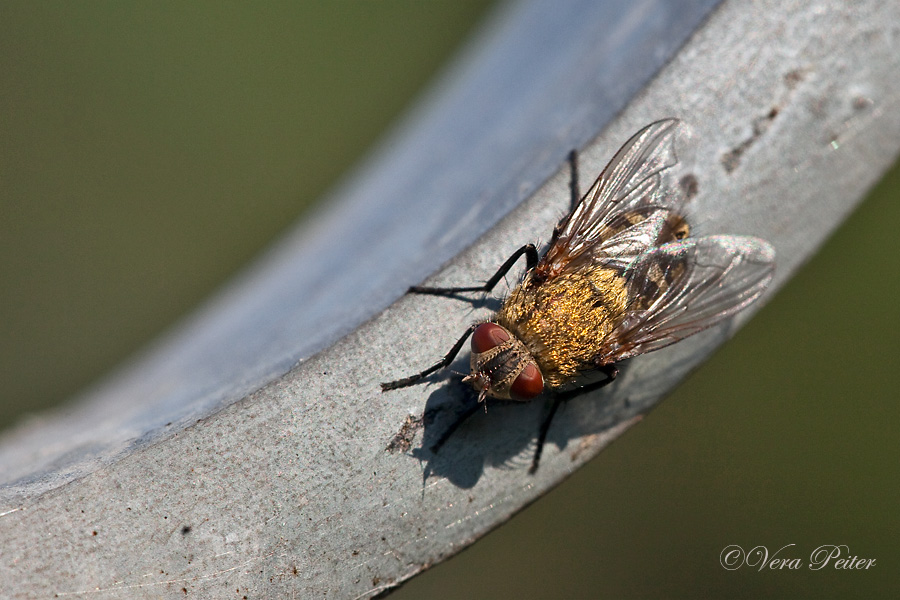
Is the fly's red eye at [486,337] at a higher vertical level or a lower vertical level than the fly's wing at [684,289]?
higher

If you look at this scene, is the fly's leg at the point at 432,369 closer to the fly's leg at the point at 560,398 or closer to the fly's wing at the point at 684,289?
the fly's leg at the point at 560,398

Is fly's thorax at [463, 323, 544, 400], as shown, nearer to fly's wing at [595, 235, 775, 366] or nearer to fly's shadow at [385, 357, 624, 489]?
fly's shadow at [385, 357, 624, 489]

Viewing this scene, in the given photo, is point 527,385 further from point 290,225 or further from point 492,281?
point 290,225

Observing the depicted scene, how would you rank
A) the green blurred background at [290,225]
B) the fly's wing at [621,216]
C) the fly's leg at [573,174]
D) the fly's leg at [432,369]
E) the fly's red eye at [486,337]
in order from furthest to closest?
1. the green blurred background at [290,225]
2. the fly's wing at [621,216]
3. the fly's red eye at [486,337]
4. the fly's leg at [573,174]
5. the fly's leg at [432,369]

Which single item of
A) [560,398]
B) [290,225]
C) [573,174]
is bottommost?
[560,398]

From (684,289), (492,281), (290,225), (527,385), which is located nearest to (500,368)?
(527,385)

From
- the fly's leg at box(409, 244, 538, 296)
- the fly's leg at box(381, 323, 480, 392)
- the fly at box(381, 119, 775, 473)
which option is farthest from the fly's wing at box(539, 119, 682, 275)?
the fly's leg at box(381, 323, 480, 392)

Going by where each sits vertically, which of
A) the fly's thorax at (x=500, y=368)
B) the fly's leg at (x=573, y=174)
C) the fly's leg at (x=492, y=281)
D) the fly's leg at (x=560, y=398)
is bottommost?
the fly's leg at (x=560, y=398)

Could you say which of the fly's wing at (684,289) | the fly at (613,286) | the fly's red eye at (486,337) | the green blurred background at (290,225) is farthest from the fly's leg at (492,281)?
the green blurred background at (290,225)

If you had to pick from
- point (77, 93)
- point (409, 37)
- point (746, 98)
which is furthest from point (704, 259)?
point (77, 93)
